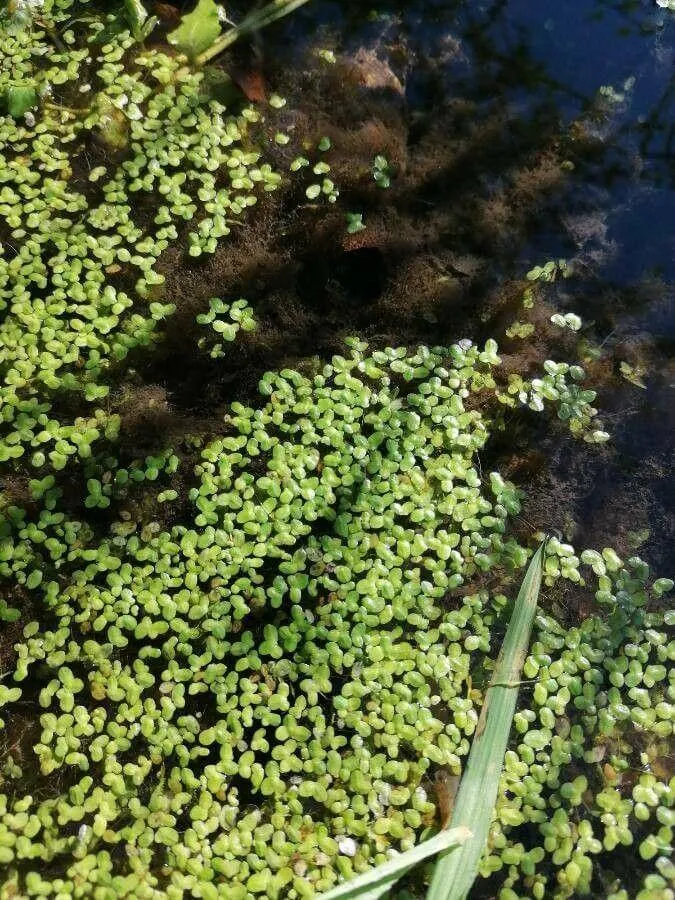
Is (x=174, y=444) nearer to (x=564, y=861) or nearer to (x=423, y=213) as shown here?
(x=423, y=213)

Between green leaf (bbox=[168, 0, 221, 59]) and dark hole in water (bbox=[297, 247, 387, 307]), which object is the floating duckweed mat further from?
green leaf (bbox=[168, 0, 221, 59])

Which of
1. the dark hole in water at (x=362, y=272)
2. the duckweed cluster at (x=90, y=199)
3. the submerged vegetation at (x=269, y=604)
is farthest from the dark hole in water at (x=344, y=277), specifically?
the duckweed cluster at (x=90, y=199)

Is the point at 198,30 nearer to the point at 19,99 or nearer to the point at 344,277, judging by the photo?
the point at 19,99

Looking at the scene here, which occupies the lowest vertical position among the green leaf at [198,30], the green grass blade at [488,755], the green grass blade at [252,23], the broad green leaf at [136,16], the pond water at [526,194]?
the green grass blade at [488,755]

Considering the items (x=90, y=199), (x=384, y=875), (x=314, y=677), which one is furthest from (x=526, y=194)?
(x=384, y=875)

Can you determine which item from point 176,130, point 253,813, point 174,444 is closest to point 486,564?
point 253,813

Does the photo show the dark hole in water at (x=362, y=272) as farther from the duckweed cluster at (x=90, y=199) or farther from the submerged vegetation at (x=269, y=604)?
the duckweed cluster at (x=90, y=199)

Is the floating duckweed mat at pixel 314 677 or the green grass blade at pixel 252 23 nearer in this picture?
the floating duckweed mat at pixel 314 677
